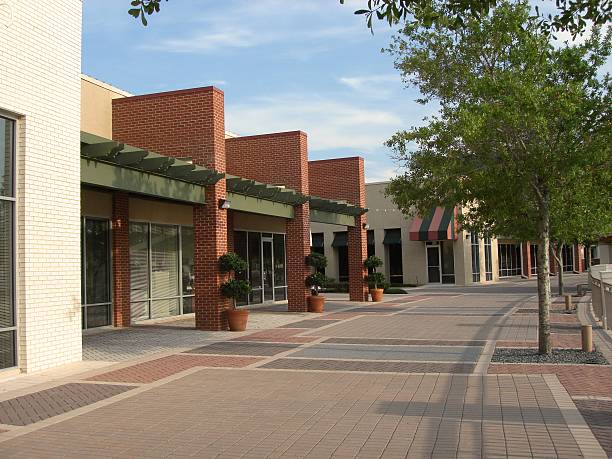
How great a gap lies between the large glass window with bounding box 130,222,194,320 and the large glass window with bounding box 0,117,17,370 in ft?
26.0

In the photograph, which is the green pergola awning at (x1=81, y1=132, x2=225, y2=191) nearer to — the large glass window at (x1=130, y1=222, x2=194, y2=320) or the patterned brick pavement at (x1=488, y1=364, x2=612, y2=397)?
the large glass window at (x1=130, y1=222, x2=194, y2=320)

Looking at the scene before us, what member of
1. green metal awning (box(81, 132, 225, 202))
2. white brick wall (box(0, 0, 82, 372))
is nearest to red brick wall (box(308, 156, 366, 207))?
green metal awning (box(81, 132, 225, 202))

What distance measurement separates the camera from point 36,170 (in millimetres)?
10328

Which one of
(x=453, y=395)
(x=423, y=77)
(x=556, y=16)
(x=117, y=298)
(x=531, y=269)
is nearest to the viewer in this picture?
(x=556, y=16)

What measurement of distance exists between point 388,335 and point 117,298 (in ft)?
23.5

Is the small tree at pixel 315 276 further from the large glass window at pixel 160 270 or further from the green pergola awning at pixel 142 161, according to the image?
the green pergola awning at pixel 142 161

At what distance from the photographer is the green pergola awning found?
11.9 m

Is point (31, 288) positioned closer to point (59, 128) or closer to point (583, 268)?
point (59, 128)

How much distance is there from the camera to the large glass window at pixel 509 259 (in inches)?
1954

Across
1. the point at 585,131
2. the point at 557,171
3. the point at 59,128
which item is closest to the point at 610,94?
the point at 585,131

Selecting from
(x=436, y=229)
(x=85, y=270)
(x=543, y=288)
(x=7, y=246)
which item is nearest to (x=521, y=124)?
(x=543, y=288)

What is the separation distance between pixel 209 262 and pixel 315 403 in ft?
28.9

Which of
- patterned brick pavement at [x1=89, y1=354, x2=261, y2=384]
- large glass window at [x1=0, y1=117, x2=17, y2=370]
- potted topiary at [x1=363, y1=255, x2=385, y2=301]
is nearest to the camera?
large glass window at [x1=0, y1=117, x2=17, y2=370]

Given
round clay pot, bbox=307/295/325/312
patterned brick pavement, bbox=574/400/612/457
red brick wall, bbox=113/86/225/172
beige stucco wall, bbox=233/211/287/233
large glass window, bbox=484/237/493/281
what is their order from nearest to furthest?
patterned brick pavement, bbox=574/400/612/457, red brick wall, bbox=113/86/225/172, round clay pot, bbox=307/295/325/312, beige stucco wall, bbox=233/211/287/233, large glass window, bbox=484/237/493/281
